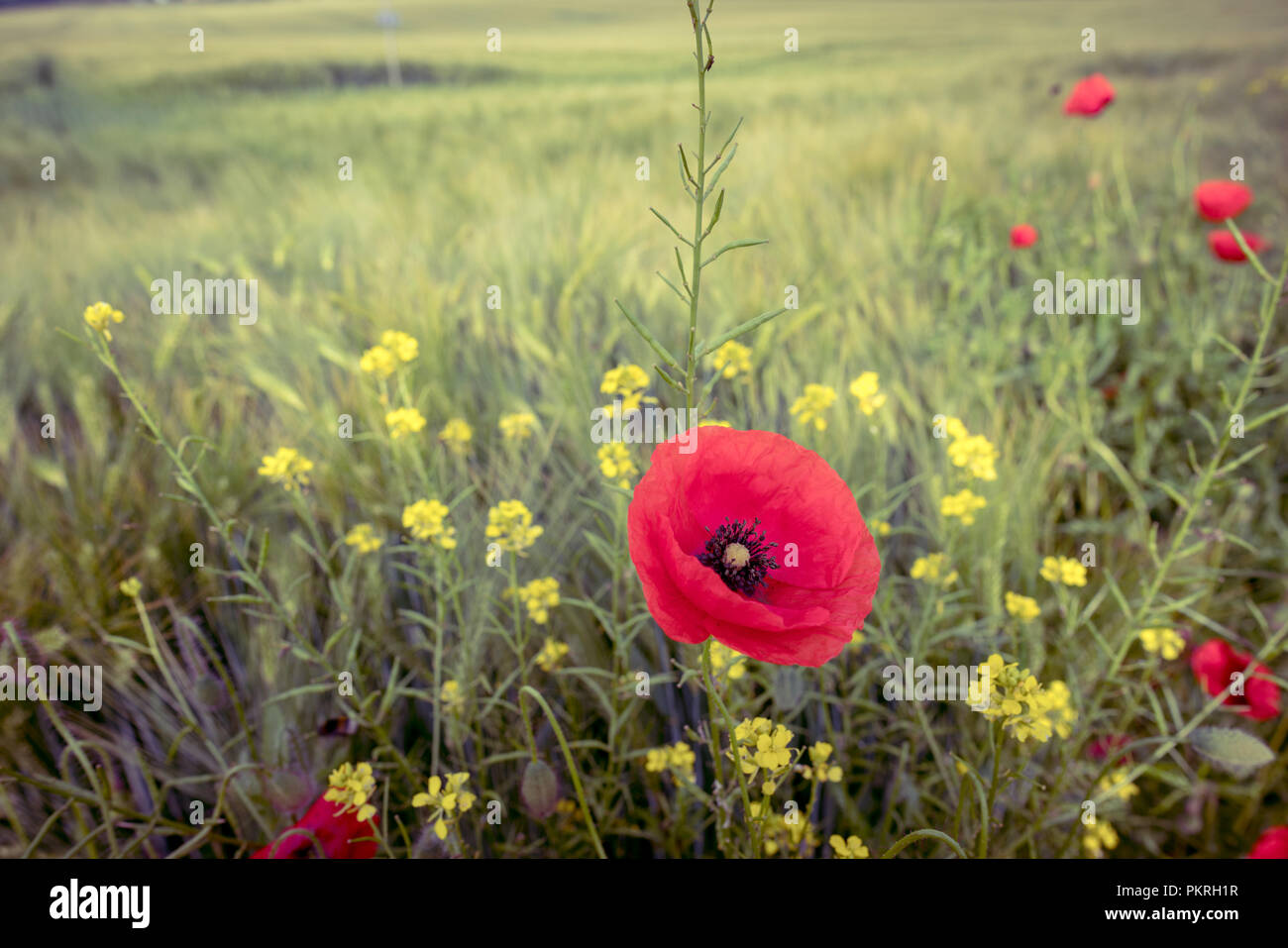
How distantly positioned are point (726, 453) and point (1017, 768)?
36 centimetres

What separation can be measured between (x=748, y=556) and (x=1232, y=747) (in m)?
0.52

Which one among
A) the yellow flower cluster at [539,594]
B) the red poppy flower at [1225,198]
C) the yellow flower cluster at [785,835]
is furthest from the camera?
the red poppy flower at [1225,198]

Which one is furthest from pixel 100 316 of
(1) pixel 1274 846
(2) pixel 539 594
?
(1) pixel 1274 846

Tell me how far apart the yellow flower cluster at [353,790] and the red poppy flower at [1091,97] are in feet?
5.48

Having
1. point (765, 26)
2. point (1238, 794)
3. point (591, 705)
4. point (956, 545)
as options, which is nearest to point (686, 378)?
point (591, 705)

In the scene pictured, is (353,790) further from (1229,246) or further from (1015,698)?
(1229,246)

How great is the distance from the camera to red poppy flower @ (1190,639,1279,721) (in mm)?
850

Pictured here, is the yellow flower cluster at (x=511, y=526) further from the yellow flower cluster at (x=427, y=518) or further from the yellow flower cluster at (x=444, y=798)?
the yellow flower cluster at (x=444, y=798)

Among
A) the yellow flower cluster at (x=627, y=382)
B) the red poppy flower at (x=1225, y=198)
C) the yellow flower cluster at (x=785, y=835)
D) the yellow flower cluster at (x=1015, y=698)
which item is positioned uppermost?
the red poppy flower at (x=1225, y=198)

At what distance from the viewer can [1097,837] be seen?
757mm

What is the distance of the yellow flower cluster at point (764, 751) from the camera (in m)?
0.50

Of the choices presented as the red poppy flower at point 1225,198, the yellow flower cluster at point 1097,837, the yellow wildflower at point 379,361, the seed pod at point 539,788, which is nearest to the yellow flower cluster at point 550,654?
the seed pod at point 539,788

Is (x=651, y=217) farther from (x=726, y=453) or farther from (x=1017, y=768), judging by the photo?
(x=1017, y=768)

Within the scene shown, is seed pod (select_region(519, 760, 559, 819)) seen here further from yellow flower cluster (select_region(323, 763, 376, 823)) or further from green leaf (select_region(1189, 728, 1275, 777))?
green leaf (select_region(1189, 728, 1275, 777))
